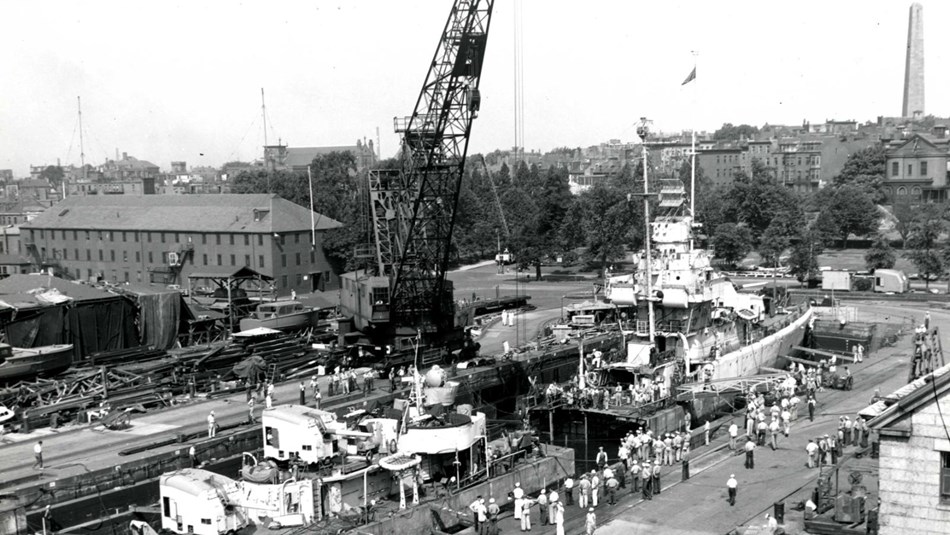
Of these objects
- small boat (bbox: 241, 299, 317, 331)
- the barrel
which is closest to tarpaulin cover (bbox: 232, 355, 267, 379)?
small boat (bbox: 241, 299, 317, 331)

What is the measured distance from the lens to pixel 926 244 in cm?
8069

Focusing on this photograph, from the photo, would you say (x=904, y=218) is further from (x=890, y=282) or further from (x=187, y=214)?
(x=187, y=214)

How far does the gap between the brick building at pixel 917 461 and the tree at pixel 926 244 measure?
60.6 m

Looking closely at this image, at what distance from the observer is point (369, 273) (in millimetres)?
56938

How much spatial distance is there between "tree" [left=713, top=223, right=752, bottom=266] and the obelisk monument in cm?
5108

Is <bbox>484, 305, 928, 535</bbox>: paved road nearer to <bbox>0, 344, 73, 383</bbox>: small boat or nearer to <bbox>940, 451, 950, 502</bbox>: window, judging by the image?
<bbox>940, 451, 950, 502</bbox>: window

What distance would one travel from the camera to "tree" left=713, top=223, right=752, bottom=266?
86.0 m

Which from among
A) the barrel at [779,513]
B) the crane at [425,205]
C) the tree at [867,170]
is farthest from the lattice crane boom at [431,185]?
the tree at [867,170]

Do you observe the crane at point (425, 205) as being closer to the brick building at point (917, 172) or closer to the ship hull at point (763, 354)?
the ship hull at point (763, 354)

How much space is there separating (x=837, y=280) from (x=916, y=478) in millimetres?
58718

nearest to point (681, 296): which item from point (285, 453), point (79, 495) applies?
point (285, 453)

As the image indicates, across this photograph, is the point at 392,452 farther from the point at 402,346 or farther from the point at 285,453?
the point at 402,346

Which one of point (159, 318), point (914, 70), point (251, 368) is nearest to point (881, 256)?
point (251, 368)

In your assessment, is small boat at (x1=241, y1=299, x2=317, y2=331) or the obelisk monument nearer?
small boat at (x1=241, y1=299, x2=317, y2=331)
